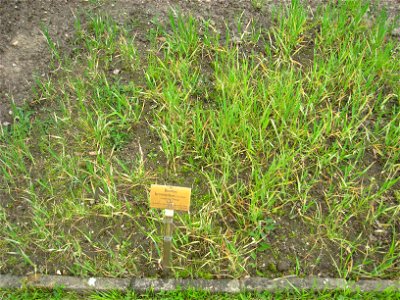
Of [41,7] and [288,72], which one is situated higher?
[41,7]

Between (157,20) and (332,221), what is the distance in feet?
6.07

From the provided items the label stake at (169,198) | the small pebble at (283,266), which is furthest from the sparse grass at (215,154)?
the label stake at (169,198)

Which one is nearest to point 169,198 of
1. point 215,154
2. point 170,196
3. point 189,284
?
point 170,196

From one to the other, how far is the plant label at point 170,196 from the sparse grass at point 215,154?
41cm

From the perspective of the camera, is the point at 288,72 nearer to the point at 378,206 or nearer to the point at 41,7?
the point at 378,206

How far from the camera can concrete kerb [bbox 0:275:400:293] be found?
6.18 feet

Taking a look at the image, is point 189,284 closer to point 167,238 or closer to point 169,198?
point 167,238

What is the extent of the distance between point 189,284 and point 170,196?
1.81ft

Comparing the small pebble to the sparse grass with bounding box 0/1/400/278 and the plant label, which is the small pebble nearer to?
the sparse grass with bounding box 0/1/400/278

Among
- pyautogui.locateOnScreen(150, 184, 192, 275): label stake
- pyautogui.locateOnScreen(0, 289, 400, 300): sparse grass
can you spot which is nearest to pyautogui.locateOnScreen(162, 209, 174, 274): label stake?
pyautogui.locateOnScreen(150, 184, 192, 275): label stake

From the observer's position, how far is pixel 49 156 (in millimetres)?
2305

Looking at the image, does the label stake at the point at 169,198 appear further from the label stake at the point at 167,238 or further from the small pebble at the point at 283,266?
the small pebble at the point at 283,266

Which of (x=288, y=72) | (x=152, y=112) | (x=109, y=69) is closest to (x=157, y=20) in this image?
(x=109, y=69)

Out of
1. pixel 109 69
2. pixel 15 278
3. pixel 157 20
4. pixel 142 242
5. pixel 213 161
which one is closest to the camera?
pixel 15 278
